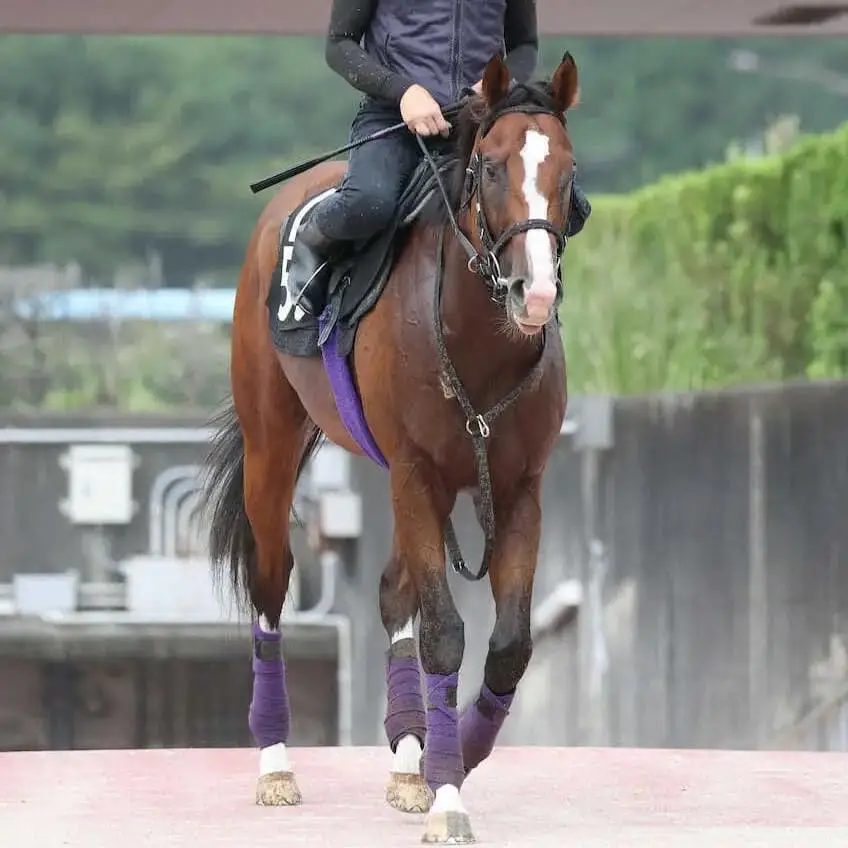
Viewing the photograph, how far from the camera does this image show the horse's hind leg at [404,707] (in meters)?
6.31

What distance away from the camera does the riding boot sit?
611 centimetres

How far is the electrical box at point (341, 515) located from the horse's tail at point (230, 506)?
668 cm

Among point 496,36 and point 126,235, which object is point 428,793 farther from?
point 126,235

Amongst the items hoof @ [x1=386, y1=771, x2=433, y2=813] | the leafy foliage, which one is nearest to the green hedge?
hoof @ [x1=386, y1=771, x2=433, y2=813]

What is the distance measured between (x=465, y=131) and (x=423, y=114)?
198 millimetres

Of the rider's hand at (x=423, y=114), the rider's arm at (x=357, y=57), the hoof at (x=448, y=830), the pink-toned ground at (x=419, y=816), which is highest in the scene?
the rider's arm at (x=357, y=57)

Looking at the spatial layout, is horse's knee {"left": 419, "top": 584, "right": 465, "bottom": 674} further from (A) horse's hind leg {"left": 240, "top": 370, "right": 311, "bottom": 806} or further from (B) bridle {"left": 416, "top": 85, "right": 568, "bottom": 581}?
(A) horse's hind leg {"left": 240, "top": 370, "right": 311, "bottom": 806}

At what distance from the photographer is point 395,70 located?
6.03 metres

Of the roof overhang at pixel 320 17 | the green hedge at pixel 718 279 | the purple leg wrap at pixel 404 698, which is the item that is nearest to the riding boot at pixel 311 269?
the purple leg wrap at pixel 404 698

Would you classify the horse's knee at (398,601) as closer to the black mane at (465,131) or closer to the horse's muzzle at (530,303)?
the black mane at (465,131)

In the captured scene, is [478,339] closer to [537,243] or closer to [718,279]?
[537,243]

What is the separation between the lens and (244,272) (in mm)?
7227

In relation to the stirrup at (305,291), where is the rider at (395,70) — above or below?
above

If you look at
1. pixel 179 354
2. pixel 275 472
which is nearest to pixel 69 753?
pixel 275 472
